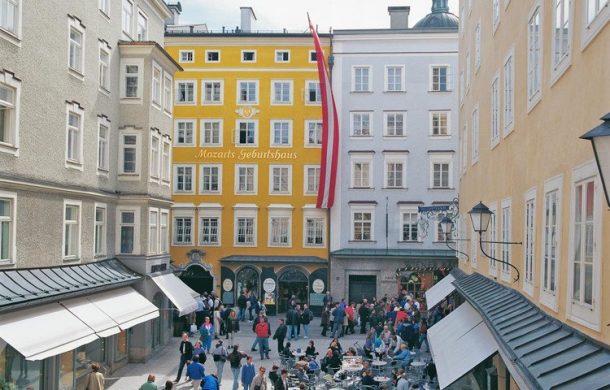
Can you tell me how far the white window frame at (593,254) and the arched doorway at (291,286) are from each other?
111 ft

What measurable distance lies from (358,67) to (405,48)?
Answer: 9.75 ft

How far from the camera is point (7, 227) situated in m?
18.0

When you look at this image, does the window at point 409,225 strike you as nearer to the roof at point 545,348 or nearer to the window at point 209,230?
the window at point 209,230

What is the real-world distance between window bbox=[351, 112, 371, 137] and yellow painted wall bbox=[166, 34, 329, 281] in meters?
2.25

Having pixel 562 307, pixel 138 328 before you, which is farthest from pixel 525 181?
pixel 138 328

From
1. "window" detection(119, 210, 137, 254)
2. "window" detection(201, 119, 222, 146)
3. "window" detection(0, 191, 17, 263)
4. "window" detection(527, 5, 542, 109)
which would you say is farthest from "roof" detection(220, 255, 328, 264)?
"window" detection(527, 5, 542, 109)

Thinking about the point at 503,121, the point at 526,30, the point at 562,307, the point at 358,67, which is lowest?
the point at 562,307

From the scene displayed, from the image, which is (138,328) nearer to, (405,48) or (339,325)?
(339,325)

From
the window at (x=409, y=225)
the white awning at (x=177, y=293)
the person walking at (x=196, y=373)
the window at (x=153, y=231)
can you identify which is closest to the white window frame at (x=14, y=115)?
the person walking at (x=196, y=373)

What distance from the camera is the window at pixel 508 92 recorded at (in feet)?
49.5

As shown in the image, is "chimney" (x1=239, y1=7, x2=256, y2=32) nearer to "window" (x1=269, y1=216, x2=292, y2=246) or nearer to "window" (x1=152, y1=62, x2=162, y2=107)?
"window" (x1=269, y1=216, x2=292, y2=246)

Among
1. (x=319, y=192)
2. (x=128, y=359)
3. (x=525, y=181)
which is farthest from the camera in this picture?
(x=319, y=192)

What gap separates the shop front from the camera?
4247cm

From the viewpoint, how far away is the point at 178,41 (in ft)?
146
